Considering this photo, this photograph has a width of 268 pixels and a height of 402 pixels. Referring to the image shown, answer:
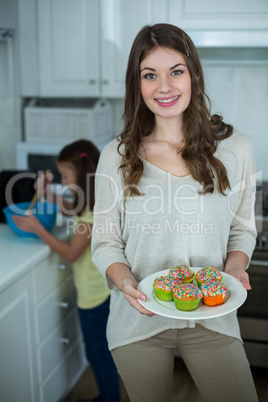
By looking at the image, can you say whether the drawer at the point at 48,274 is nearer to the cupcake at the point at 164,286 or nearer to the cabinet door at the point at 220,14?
the cupcake at the point at 164,286

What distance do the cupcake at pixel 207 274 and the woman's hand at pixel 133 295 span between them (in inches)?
5.9

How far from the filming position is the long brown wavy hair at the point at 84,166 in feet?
6.03

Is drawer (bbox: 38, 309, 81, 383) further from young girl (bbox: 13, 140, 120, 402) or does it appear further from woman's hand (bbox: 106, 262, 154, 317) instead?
woman's hand (bbox: 106, 262, 154, 317)

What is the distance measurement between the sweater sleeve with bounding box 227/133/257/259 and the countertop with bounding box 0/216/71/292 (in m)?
0.70

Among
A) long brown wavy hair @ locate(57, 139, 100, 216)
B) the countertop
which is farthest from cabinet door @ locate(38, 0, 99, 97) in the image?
the countertop

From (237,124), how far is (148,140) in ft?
4.27

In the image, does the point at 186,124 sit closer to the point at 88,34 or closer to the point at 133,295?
the point at 133,295

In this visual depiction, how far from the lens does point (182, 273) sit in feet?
4.06

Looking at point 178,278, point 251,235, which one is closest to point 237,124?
point 251,235

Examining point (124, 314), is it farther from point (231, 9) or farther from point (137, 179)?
point (231, 9)

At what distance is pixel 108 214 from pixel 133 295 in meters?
0.24

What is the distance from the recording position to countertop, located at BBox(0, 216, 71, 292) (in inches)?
62.2

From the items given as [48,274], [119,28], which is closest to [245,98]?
[119,28]

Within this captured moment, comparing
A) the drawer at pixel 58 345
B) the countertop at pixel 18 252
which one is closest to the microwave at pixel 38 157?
the countertop at pixel 18 252
